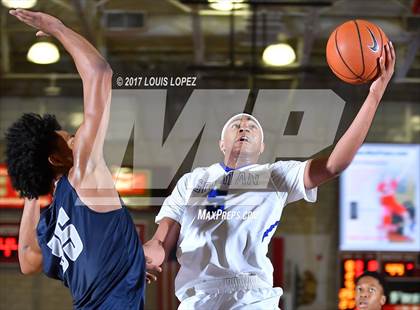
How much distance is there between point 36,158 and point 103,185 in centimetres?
25

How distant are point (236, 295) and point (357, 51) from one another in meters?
1.10

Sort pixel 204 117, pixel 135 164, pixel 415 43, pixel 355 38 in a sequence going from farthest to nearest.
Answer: pixel 415 43, pixel 135 164, pixel 204 117, pixel 355 38

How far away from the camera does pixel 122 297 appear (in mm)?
2629

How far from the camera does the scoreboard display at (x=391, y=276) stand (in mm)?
6152

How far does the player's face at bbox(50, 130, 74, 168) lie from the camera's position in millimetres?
2736

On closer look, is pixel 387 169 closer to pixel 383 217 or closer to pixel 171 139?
pixel 383 217

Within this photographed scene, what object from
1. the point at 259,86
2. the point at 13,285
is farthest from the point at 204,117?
the point at 13,285

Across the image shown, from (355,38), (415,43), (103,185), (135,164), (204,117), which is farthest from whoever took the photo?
(415,43)

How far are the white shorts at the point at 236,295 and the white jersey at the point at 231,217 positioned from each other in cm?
3

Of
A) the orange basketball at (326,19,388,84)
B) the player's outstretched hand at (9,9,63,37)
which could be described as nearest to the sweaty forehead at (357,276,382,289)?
the orange basketball at (326,19,388,84)

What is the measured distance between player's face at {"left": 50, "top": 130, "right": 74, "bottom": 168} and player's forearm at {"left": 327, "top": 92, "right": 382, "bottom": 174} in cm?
104

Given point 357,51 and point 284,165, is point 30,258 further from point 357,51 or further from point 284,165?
point 357,51

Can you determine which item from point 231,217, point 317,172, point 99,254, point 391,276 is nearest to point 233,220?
point 231,217

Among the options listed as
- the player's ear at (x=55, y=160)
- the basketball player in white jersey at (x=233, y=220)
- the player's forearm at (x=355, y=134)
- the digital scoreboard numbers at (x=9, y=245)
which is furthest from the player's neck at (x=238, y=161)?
the digital scoreboard numbers at (x=9, y=245)
